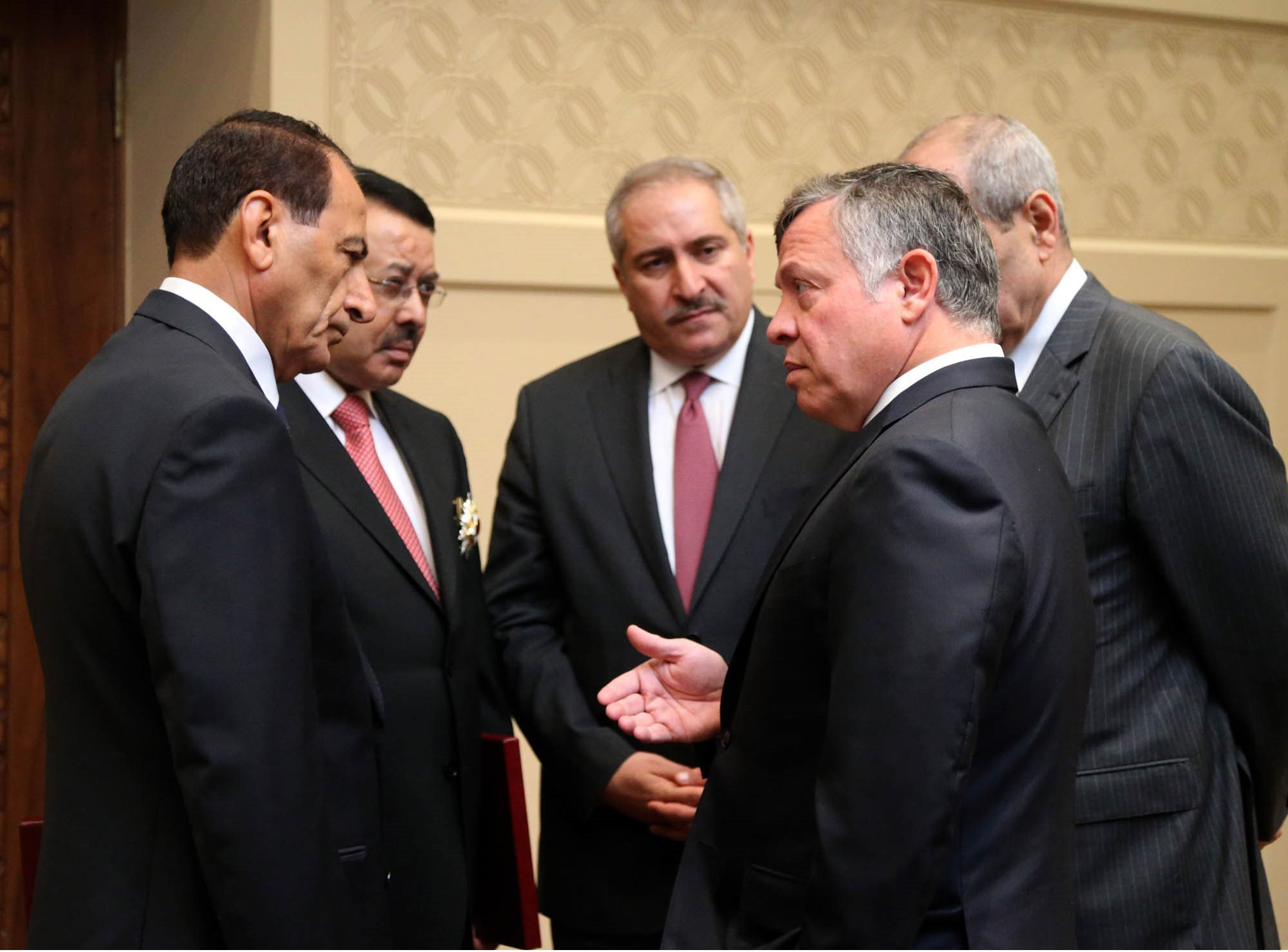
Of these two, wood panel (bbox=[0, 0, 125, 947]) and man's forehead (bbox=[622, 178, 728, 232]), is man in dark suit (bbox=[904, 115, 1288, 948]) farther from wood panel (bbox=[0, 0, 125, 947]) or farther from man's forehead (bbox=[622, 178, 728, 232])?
wood panel (bbox=[0, 0, 125, 947])

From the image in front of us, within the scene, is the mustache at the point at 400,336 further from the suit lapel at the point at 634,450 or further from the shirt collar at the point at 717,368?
the shirt collar at the point at 717,368

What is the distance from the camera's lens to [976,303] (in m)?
1.72

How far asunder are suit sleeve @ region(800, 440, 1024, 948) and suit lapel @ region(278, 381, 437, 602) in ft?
3.64

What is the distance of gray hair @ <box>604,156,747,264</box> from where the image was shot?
2.89 meters

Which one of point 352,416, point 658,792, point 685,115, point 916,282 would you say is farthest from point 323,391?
point 685,115

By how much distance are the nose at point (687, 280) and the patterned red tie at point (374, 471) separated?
71 centimetres

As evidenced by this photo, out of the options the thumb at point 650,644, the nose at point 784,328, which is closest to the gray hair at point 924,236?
the nose at point 784,328

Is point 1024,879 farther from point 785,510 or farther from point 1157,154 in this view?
point 1157,154

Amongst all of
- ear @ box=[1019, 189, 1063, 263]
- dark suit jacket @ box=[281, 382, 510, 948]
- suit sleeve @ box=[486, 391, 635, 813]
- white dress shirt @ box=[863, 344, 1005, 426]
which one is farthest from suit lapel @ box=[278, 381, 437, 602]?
ear @ box=[1019, 189, 1063, 263]

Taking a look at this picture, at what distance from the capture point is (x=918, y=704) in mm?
1464

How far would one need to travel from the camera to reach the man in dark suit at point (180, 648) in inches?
62.2

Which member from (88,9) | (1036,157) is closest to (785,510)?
(1036,157)

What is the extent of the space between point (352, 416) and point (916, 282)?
127 cm

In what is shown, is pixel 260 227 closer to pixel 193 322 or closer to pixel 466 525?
pixel 193 322
